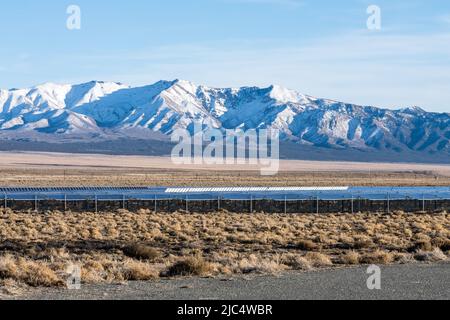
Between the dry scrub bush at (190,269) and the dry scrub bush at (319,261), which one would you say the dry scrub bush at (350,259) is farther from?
the dry scrub bush at (190,269)

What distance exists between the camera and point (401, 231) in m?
32.1

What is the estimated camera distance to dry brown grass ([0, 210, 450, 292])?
738 inches

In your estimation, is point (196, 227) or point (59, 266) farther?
point (196, 227)

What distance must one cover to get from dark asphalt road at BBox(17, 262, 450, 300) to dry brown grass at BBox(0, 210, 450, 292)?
3.50ft

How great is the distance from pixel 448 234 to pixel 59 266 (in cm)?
1560

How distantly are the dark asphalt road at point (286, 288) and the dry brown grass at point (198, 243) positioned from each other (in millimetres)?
1068

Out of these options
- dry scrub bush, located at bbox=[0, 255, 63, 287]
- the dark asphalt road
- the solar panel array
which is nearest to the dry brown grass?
dry scrub bush, located at bbox=[0, 255, 63, 287]

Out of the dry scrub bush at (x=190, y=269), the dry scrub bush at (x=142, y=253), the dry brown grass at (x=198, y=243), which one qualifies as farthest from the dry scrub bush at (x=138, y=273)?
the dry scrub bush at (x=142, y=253)

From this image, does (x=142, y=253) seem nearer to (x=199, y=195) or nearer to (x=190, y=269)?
(x=190, y=269)

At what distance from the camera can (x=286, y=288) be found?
1600cm

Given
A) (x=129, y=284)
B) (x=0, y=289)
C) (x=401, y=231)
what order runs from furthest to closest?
(x=401, y=231) → (x=129, y=284) → (x=0, y=289)

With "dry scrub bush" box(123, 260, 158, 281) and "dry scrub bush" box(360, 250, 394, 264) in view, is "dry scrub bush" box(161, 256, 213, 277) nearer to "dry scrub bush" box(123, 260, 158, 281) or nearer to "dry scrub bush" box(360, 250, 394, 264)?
"dry scrub bush" box(123, 260, 158, 281)
